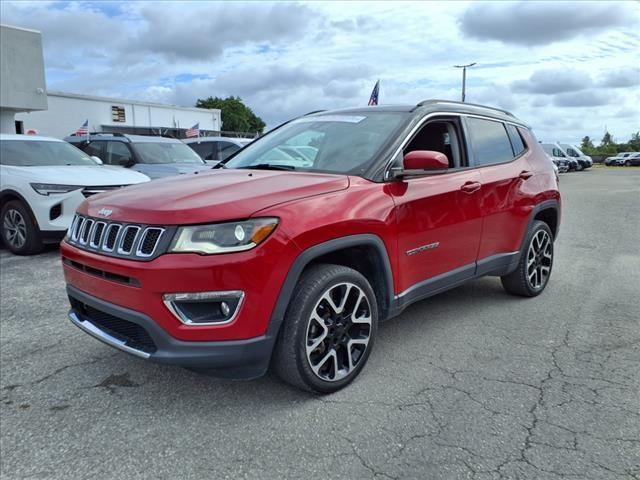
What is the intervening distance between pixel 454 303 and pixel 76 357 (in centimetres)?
322

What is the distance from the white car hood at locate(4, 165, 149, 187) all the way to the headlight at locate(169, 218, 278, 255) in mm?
4940

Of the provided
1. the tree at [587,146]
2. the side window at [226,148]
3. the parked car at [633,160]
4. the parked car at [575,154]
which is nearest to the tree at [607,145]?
the tree at [587,146]

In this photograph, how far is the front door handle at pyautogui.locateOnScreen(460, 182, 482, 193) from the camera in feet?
13.0

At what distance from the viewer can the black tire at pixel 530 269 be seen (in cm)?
482

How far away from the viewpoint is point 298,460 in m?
2.52

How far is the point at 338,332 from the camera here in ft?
10.2

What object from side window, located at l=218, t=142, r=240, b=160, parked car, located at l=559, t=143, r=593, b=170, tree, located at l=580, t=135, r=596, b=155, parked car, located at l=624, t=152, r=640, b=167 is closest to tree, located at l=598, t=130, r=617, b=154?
tree, located at l=580, t=135, r=596, b=155

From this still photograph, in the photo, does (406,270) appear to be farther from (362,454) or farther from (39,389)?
(39,389)

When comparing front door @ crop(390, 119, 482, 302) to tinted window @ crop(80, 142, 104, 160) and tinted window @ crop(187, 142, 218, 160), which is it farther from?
tinted window @ crop(187, 142, 218, 160)

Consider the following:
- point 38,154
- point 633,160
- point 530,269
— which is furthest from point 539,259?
point 633,160

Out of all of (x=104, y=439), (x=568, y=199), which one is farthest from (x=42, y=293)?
(x=568, y=199)

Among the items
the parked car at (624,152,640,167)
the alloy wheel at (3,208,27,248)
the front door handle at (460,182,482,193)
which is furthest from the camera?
the parked car at (624,152,640,167)

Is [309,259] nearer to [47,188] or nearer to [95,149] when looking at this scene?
[47,188]

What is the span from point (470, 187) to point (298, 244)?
1.81m
